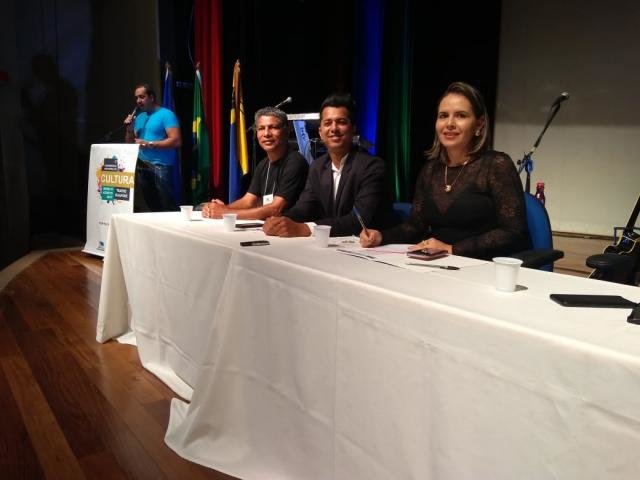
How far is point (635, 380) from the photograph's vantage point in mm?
671

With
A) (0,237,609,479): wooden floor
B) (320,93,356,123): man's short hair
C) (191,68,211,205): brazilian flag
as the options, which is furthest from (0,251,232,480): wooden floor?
(191,68,211,205): brazilian flag

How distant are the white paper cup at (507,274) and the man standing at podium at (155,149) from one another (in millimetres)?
3780

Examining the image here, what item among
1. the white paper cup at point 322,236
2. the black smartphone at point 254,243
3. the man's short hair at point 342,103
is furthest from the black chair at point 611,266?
the man's short hair at point 342,103

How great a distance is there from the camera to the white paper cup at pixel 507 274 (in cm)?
102

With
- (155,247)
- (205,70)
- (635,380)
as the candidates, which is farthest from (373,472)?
(205,70)

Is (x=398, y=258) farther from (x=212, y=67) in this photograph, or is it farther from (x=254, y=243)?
(x=212, y=67)

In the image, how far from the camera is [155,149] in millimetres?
4367

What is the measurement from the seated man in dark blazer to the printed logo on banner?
7.93 ft

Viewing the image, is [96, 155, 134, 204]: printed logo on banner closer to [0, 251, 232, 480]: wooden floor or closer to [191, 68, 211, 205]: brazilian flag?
[191, 68, 211, 205]: brazilian flag

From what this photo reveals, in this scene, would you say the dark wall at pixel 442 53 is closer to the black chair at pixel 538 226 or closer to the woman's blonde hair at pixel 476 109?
the woman's blonde hair at pixel 476 109

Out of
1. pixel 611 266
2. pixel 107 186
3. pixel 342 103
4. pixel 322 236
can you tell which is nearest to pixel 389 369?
pixel 322 236

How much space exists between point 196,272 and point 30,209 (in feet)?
14.3

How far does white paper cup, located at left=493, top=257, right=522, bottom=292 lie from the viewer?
3.35 ft

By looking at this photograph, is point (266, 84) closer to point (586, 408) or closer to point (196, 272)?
point (196, 272)
